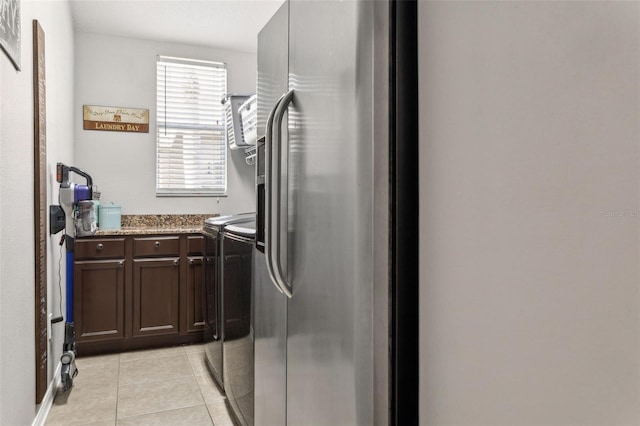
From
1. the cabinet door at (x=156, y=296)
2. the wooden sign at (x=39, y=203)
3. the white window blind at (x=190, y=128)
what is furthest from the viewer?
the white window blind at (x=190, y=128)

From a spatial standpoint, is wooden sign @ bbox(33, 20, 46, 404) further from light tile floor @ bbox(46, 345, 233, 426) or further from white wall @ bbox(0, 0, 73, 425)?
light tile floor @ bbox(46, 345, 233, 426)

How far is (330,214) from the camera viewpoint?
1.07m

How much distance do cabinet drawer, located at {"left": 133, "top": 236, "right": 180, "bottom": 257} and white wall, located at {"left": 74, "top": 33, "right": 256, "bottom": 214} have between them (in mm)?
720

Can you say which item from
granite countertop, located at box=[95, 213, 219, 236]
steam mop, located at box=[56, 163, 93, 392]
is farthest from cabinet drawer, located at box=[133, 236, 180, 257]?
steam mop, located at box=[56, 163, 93, 392]

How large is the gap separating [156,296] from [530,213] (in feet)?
11.7

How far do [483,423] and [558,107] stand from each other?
1.63ft

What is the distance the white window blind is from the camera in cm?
440

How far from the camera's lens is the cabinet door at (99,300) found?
11.5 feet

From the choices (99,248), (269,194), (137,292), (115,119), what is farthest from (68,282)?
(269,194)

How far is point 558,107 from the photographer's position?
0.59 m

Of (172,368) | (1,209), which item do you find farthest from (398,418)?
(172,368)

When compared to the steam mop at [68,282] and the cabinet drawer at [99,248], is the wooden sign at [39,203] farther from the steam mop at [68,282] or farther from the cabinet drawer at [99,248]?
the cabinet drawer at [99,248]

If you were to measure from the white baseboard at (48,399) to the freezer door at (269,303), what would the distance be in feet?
4.16

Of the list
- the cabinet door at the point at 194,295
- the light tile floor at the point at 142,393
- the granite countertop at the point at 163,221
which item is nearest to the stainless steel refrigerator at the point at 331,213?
the light tile floor at the point at 142,393
